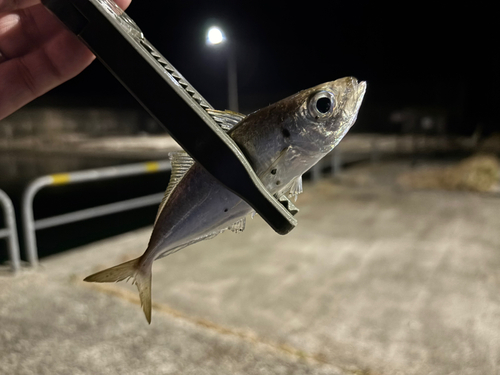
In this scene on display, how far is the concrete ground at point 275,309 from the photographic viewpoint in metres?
2.74

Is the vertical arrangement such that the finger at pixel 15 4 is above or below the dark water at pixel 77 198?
below

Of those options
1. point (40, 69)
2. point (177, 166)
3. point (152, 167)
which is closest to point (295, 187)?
point (177, 166)

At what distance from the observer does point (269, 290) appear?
12.4 feet

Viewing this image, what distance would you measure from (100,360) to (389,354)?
1.94m

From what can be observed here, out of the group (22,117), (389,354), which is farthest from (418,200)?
(22,117)

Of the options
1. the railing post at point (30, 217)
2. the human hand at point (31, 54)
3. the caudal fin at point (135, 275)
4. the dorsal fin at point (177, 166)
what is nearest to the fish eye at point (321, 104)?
the dorsal fin at point (177, 166)

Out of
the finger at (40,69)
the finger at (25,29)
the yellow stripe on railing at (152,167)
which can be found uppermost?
the yellow stripe on railing at (152,167)

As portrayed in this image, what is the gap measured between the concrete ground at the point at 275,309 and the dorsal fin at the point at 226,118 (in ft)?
7.51

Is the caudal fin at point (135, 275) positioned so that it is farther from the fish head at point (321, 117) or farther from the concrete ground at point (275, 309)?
the concrete ground at point (275, 309)

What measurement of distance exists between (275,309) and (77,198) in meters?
9.45

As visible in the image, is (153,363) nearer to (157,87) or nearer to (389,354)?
(389,354)

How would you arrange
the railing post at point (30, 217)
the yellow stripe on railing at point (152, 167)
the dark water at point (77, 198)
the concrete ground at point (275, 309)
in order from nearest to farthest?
the concrete ground at point (275, 309)
the railing post at point (30, 217)
the yellow stripe on railing at point (152, 167)
the dark water at point (77, 198)

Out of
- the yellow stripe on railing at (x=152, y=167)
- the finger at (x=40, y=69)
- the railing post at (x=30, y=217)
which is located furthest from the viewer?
the yellow stripe on railing at (x=152, y=167)

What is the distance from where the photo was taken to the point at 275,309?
341cm
